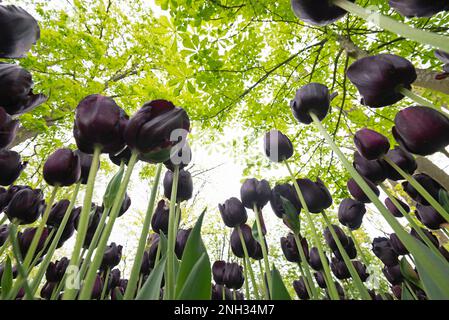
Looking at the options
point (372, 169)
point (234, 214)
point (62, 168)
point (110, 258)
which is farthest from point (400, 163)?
point (110, 258)

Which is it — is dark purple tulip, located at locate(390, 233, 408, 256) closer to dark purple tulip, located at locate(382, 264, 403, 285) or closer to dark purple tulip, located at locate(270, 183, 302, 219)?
dark purple tulip, located at locate(382, 264, 403, 285)

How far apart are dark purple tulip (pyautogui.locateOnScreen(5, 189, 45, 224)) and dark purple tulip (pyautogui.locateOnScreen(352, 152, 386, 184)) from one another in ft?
2.74

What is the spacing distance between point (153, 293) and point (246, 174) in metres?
2.69

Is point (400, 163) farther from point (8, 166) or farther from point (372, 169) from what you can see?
point (8, 166)

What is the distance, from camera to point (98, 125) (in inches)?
16.4

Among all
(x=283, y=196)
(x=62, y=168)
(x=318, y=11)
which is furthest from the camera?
(x=283, y=196)

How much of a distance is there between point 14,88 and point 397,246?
1.05 m

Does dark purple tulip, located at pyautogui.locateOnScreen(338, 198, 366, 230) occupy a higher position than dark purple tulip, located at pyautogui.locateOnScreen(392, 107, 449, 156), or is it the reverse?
dark purple tulip, located at pyautogui.locateOnScreen(338, 198, 366, 230)

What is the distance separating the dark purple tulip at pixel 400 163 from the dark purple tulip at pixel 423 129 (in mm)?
92

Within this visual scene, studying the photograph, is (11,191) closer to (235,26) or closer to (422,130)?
(422,130)

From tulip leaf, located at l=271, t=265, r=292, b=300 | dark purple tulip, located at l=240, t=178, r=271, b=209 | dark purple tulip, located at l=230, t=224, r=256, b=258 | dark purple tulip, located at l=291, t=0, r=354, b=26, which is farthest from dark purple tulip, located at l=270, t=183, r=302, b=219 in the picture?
dark purple tulip, located at l=291, t=0, r=354, b=26

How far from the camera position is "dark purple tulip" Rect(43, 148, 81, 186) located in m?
0.53

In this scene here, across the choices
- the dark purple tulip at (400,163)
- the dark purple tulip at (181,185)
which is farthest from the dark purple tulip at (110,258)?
the dark purple tulip at (400,163)
